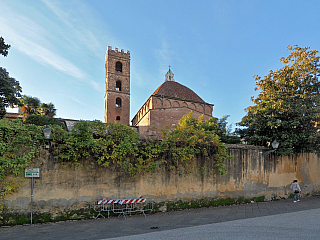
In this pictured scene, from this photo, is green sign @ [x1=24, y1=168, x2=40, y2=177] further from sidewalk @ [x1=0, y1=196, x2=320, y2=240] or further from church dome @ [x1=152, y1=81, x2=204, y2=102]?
church dome @ [x1=152, y1=81, x2=204, y2=102]

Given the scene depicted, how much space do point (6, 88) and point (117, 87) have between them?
27505mm

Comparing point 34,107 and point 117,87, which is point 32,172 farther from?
point 117,87

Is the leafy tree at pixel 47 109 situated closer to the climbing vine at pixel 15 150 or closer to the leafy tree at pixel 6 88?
the leafy tree at pixel 6 88

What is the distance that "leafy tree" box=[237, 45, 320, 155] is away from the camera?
11.1 meters

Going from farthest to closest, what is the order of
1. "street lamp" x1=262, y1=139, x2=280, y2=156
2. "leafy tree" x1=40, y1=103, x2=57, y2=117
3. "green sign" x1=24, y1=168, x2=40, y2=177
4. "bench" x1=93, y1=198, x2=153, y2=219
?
1. "leafy tree" x1=40, y1=103, x2=57, y2=117
2. "street lamp" x1=262, y1=139, x2=280, y2=156
3. "bench" x1=93, y1=198, x2=153, y2=219
4. "green sign" x1=24, y1=168, x2=40, y2=177

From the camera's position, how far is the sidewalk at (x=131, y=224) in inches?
221

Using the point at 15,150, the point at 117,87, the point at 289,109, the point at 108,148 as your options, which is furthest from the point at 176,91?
the point at 15,150

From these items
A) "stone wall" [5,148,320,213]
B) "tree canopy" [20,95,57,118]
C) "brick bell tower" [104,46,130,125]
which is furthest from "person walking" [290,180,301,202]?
"brick bell tower" [104,46,130,125]

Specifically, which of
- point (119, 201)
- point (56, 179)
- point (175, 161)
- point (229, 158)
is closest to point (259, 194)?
point (229, 158)

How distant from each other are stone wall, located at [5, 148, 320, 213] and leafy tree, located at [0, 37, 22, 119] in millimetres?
5093

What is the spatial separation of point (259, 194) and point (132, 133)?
7.32m

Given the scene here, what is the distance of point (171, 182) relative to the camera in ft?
28.5

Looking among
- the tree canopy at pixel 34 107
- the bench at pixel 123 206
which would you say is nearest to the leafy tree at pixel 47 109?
the tree canopy at pixel 34 107

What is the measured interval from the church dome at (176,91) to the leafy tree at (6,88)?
24.3 meters
